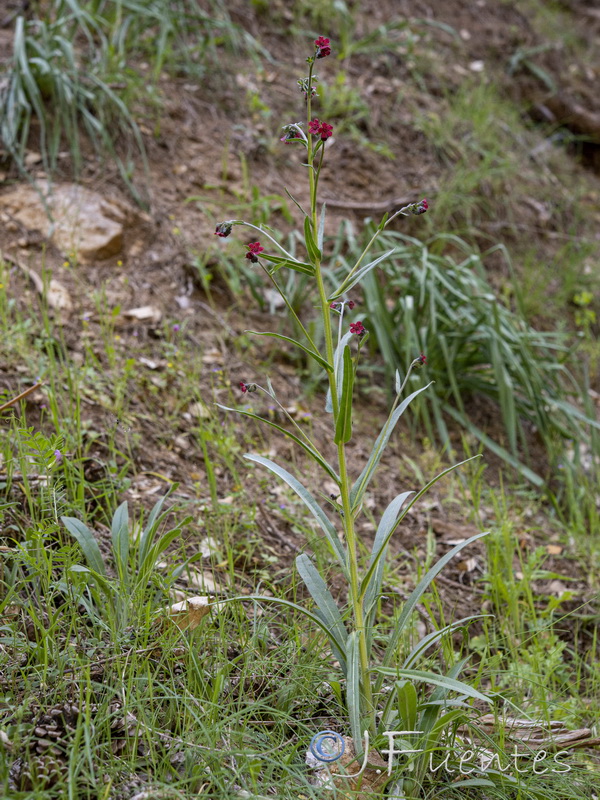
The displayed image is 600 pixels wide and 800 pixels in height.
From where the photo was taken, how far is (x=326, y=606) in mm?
1368

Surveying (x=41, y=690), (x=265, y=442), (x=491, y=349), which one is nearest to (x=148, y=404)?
(x=265, y=442)

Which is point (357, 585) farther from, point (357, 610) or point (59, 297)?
point (59, 297)

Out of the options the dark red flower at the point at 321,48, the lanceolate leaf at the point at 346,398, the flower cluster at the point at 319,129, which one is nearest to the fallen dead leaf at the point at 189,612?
the lanceolate leaf at the point at 346,398

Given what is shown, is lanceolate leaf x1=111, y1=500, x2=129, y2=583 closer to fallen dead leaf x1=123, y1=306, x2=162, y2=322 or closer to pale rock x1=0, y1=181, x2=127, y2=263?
fallen dead leaf x1=123, y1=306, x2=162, y2=322

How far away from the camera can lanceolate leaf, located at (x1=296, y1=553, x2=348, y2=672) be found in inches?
51.8

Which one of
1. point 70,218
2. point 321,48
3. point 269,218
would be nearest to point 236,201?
point 269,218

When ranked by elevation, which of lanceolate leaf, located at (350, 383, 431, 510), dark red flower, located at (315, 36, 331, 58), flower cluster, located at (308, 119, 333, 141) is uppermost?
dark red flower, located at (315, 36, 331, 58)

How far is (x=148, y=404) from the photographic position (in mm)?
2379

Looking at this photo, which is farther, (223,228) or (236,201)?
(236,201)

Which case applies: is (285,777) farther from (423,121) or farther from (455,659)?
(423,121)

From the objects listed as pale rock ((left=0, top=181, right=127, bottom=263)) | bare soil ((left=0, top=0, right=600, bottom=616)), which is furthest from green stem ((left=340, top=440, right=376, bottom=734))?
pale rock ((left=0, top=181, right=127, bottom=263))

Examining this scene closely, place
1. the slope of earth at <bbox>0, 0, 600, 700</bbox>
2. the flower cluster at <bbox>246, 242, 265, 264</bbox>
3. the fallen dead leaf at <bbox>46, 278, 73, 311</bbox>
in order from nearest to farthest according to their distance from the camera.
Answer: the flower cluster at <bbox>246, 242, 265, 264</bbox> → the slope of earth at <bbox>0, 0, 600, 700</bbox> → the fallen dead leaf at <bbox>46, 278, 73, 311</bbox>

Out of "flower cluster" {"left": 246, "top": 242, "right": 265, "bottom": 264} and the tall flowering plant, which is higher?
"flower cluster" {"left": 246, "top": 242, "right": 265, "bottom": 264}

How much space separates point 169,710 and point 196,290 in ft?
6.69
